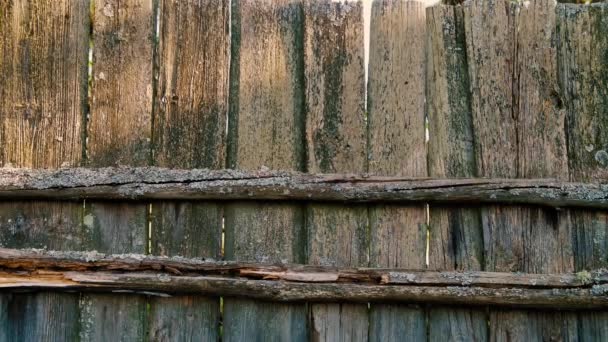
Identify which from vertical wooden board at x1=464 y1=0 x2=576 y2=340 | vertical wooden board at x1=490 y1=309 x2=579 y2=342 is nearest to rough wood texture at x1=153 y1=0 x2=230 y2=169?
vertical wooden board at x1=464 y1=0 x2=576 y2=340

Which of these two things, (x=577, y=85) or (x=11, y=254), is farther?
(x=577, y=85)

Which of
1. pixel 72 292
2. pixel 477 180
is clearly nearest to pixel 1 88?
pixel 72 292

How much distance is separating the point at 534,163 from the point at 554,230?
1.00 ft

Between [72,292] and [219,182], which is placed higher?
[219,182]

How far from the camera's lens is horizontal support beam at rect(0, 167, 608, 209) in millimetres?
3170

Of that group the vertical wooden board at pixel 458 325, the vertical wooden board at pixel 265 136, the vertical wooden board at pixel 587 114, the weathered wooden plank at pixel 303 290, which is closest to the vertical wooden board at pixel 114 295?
the weathered wooden plank at pixel 303 290

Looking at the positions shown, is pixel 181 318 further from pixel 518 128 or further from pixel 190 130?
pixel 518 128

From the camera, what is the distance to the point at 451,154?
3275 millimetres

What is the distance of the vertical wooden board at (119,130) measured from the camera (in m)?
3.21

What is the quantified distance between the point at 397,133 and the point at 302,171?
452mm

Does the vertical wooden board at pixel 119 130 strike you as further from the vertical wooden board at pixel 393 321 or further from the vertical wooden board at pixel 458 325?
the vertical wooden board at pixel 458 325

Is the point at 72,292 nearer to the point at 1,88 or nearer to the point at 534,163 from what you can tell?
the point at 1,88

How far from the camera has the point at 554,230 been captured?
127 inches

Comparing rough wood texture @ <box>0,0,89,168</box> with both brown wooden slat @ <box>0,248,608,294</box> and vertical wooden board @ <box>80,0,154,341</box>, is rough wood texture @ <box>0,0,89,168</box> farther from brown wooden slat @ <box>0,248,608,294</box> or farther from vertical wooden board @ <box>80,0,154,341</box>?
brown wooden slat @ <box>0,248,608,294</box>
